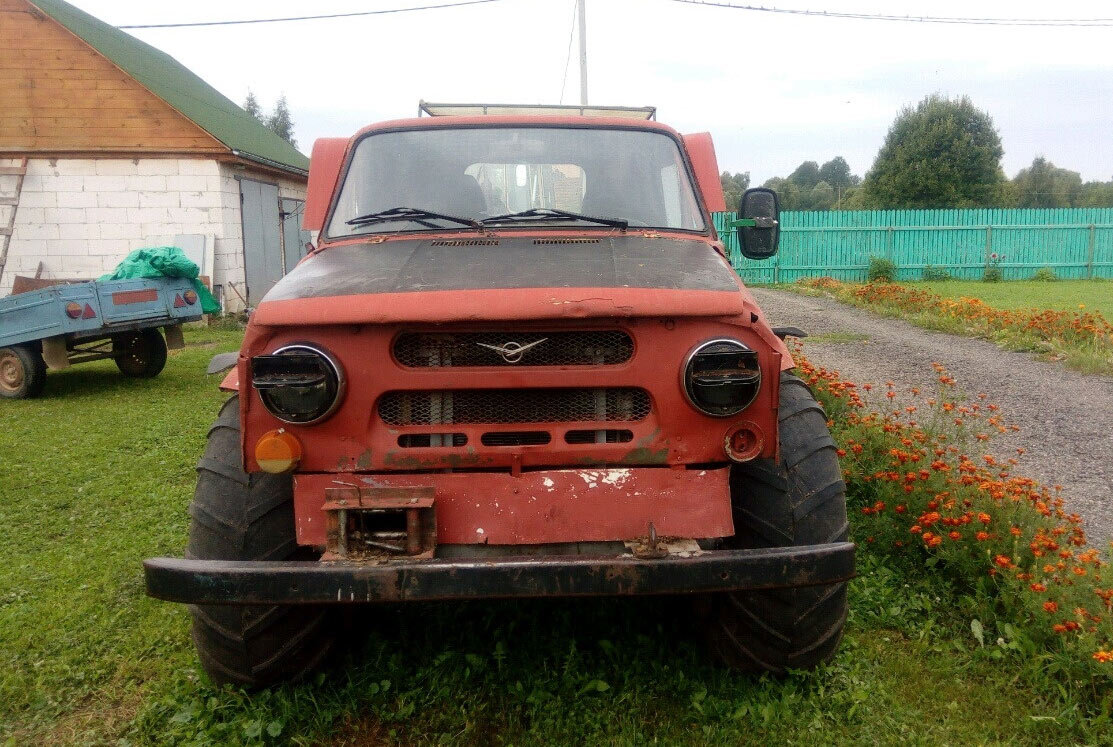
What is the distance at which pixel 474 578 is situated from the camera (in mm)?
2277

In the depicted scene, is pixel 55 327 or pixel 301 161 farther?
pixel 301 161

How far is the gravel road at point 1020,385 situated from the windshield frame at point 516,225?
251 cm

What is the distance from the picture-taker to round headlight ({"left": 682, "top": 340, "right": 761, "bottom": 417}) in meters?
2.49

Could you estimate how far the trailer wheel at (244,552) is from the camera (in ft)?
8.76

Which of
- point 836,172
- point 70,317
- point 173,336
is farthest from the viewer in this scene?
point 836,172

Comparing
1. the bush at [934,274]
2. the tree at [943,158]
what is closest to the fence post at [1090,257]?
the bush at [934,274]

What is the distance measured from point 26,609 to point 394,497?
7.53ft

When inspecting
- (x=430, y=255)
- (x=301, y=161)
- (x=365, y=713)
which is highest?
(x=301, y=161)

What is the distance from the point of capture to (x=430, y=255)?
10.3ft

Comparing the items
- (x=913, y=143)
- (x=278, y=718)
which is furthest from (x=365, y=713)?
(x=913, y=143)

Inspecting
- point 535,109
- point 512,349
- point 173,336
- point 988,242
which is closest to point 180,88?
point 173,336

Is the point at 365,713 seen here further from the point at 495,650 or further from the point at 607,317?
the point at 607,317

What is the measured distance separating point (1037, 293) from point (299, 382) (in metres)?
19.3

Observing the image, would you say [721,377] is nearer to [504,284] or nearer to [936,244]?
[504,284]
